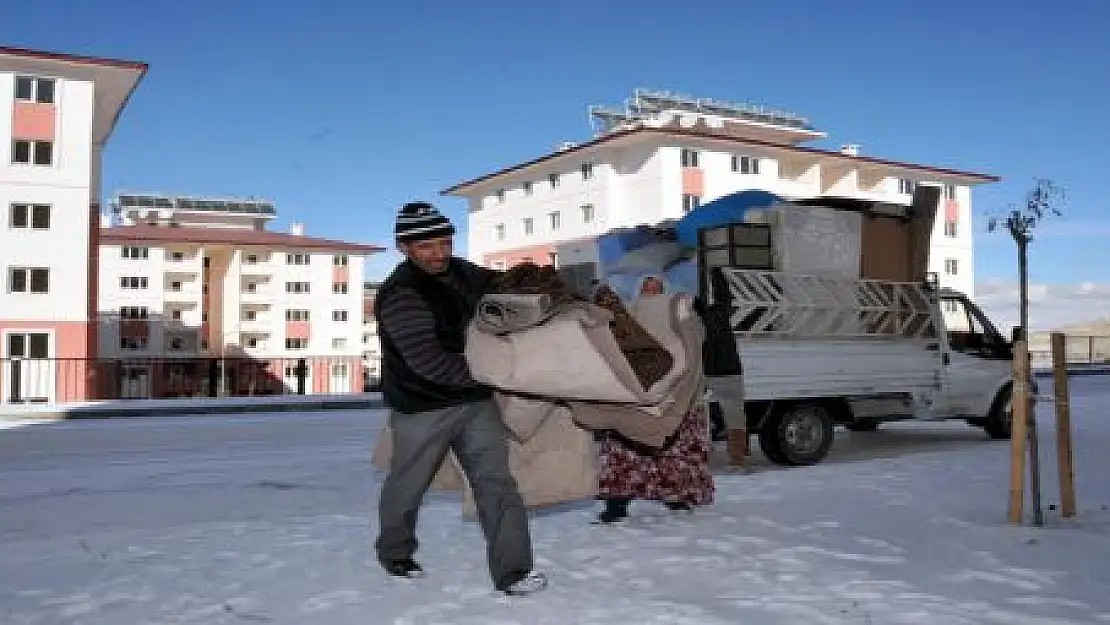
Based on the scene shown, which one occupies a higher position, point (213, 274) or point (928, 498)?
point (213, 274)

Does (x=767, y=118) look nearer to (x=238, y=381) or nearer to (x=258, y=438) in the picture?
(x=238, y=381)

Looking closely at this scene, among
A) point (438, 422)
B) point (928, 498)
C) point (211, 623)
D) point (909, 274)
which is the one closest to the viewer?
point (211, 623)

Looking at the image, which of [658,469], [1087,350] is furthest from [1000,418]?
[1087,350]

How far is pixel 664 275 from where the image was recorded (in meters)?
9.80

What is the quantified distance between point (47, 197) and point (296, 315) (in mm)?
40616

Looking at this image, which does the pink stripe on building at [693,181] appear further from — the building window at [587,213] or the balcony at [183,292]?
the balcony at [183,292]

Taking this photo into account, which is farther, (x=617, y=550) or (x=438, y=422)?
(x=617, y=550)

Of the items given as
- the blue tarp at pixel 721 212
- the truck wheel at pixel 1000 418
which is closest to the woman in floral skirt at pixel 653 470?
the blue tarp at pixel 721 212

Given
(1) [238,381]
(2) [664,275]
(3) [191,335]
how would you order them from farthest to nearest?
(3) [191,335]
(1) [238,381]
(2) [664,275]

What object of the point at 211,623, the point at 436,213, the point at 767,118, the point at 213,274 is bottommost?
the point at 211,623

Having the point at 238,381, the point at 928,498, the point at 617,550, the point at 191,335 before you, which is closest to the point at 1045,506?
the point at 928,498

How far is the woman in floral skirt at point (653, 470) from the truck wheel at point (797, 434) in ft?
10.1

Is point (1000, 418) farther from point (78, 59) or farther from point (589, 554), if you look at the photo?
point (78, 59)

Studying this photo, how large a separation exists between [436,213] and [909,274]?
7.84 metres
